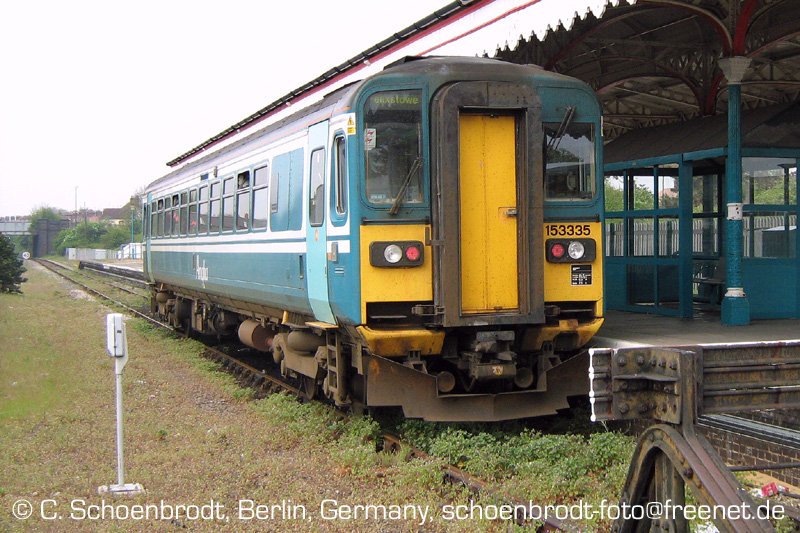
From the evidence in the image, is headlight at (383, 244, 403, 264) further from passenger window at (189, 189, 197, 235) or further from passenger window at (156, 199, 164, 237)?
passenger window at (156, 199, 164, 237)

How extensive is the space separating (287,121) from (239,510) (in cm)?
525

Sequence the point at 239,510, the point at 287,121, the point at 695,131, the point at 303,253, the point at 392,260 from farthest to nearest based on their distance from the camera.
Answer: the point at 695,131
the point at 287,121
the point at 303,253
the point at 392,260
the point at 239,510

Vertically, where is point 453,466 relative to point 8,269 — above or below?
below

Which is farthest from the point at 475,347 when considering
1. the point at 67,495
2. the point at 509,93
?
the point at 67,495

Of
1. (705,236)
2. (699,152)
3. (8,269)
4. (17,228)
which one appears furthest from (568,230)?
(17,228)

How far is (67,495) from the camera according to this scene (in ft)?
23.8

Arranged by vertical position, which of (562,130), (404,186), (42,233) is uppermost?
(42,233)

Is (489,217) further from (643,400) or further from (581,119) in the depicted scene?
(643,400)

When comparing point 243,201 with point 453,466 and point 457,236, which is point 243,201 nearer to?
point 457,236

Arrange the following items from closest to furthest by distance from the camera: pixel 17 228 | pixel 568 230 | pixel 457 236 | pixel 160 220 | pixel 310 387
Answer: pixel 457 236, pixel 568 230, pixel 310 387, pixel 160 220, pixel 17 228

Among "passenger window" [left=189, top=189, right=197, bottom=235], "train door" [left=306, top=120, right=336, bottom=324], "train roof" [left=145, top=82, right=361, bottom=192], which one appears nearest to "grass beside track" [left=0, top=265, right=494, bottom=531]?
"train door" [left=306, top=120, right=336, bottom=324]

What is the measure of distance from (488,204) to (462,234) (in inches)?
14.5

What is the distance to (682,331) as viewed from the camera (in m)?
9.97

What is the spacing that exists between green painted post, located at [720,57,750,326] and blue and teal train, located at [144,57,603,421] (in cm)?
281
